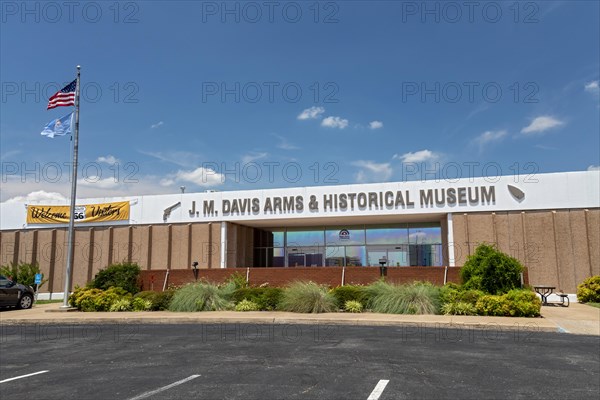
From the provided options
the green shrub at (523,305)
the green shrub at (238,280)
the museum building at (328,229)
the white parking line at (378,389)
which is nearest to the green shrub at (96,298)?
the museum building at (328,229)

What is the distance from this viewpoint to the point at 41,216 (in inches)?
1272

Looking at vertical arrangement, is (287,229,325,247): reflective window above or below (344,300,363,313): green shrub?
above

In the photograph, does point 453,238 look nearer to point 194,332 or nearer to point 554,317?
point 554,317

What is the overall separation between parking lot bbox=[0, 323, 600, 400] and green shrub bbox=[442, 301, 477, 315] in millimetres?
2503

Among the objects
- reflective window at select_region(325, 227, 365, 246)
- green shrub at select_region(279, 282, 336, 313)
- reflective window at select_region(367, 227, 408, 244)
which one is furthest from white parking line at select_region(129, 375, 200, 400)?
reflective window at select_region(325, 227, 365, 246)

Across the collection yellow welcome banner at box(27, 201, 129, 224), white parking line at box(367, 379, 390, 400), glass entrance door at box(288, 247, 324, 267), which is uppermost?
yellow welcome banner at box(27, 201, 129, 224)

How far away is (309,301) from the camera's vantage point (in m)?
16.7

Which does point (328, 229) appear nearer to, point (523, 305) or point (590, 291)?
point (590, 291)

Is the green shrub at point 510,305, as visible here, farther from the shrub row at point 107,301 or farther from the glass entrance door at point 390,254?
the glass entrance door at point 390,254

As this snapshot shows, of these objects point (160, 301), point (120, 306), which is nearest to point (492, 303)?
point (160, 301)

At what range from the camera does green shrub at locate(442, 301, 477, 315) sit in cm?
1536

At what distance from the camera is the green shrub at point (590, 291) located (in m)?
21.1

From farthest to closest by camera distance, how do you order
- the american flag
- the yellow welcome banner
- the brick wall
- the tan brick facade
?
the yellow welcome banner < the tan brick facade < the american flag < the brick wall

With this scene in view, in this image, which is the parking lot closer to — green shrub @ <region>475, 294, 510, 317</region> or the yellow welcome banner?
green shrub @ <region>475, 294, 510, 317</region>
